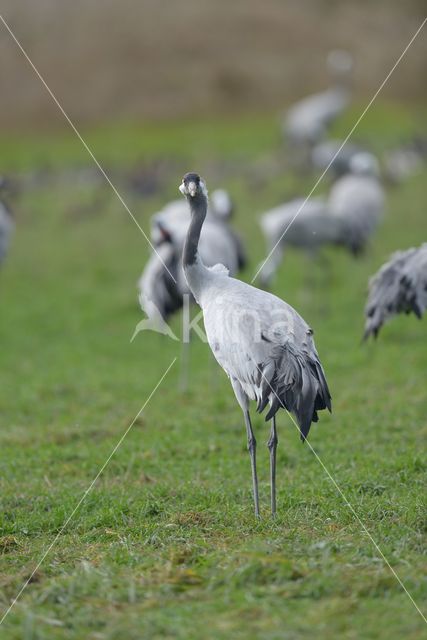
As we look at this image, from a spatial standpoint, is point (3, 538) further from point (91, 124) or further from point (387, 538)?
point (91, 124)

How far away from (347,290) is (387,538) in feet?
25.6

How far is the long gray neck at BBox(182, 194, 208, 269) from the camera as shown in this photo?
5.43 m

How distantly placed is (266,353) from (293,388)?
0.75 feet

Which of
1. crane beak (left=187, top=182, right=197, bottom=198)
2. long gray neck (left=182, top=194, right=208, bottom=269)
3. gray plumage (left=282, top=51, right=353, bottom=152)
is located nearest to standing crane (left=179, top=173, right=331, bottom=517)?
long gray neck (left=182, top=194, right=208, bottom=269)

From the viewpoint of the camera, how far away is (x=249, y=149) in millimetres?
23781

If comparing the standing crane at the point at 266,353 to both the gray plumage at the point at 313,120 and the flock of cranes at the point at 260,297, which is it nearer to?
the flock of cranes at the point at 260,297

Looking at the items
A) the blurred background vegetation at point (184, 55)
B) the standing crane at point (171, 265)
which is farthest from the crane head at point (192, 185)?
the blurred background vegetation at point (184, 55)

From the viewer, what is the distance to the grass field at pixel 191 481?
370cm

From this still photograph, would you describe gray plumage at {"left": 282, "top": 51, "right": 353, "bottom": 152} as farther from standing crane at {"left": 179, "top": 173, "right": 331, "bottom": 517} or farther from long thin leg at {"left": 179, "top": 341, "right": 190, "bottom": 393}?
standing crane at {"left": 179, "top": 173, "right": 331, "bottom": 517}

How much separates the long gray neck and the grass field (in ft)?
4.43

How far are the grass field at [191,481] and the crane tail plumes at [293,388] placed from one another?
58 cm

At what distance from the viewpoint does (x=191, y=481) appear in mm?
5707

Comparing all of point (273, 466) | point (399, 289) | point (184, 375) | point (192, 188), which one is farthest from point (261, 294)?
point (184, 375)

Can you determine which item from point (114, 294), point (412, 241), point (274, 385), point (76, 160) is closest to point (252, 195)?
point (412, 241)
